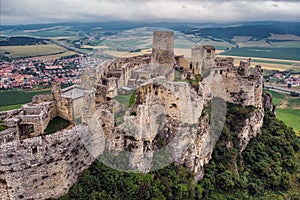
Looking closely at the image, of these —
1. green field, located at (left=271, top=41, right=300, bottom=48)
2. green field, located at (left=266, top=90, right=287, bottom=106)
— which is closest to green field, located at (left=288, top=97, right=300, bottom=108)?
green field, located at (left=266, top=90, right=287, bottom=106)

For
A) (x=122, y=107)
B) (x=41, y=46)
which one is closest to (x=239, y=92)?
(x=122, y=107)

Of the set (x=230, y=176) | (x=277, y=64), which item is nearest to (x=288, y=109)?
(x=230, y=176)

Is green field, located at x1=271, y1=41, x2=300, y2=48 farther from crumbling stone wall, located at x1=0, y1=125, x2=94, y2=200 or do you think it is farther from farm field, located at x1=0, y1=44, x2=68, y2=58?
crumbling stone wall, located at x1=0, y1=125, x2=94, y2=200

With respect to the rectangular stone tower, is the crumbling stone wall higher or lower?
lower

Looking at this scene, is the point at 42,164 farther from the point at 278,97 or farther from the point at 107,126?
the point at 278,97

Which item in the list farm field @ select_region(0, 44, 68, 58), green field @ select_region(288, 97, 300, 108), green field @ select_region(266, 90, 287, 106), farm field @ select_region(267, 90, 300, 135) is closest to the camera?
farm field @ select_region(267, 90, 300, 135)

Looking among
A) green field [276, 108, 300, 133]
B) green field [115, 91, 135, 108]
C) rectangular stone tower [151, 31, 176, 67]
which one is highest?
rectangular stone tower [151, 31, 176, 67]

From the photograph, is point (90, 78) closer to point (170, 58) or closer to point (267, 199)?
point (170, 58)
